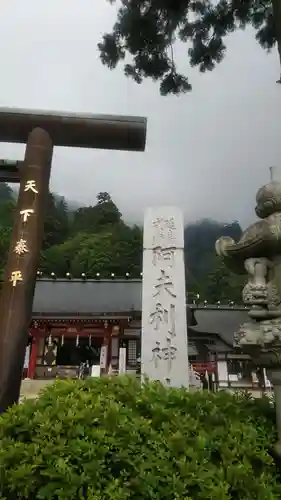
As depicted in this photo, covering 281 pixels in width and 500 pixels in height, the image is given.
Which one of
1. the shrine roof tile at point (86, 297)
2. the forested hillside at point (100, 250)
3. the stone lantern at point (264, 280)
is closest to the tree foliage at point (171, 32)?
the stone lantern at point (264, 280)

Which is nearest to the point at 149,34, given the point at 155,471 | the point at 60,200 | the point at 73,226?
the point at 155,471

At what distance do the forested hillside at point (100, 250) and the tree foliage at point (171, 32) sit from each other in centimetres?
2137

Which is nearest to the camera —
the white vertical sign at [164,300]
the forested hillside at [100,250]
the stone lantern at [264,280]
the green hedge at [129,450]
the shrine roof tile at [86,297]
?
the green hedge at [129,450]

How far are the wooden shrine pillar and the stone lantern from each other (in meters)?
2.81

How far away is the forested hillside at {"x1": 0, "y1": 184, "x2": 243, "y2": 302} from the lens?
35.8 meters

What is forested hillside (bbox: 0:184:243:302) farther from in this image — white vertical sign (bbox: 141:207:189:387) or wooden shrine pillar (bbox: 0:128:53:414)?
wooden shrine pillar (bbox: 0:128:53:414)

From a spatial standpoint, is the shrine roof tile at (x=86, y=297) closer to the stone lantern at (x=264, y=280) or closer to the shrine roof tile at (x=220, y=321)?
the shrine roof tile at (x=220, y=321)

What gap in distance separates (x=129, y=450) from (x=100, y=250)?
119ft

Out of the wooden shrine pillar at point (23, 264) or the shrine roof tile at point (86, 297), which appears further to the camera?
the shrine roof tile at point (86, 297)

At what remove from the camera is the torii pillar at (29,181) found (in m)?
4.59

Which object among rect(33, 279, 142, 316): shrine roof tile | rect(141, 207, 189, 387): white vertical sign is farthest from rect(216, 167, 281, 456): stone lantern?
rect(33, 279, 142, 316): shrine roof tile

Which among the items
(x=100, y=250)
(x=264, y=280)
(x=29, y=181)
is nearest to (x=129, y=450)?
(x=264, y=280)

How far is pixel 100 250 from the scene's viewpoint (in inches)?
1500

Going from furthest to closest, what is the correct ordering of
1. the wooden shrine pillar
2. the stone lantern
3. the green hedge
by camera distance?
1. the wooden shrine pillar
2. the stone lantern
3. the green hedge
